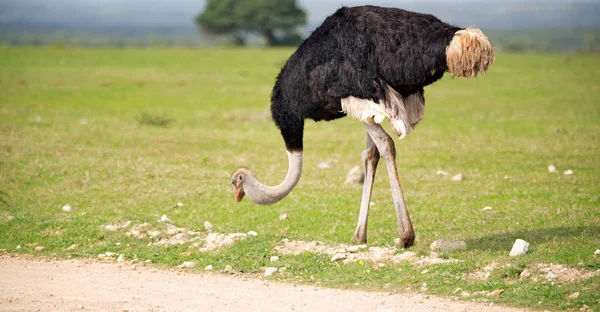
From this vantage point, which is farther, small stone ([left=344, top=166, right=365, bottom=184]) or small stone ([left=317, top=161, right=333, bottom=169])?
small stone ([left=317, top=161, right=333, bottom=169])

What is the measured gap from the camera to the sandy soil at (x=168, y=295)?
6.50 m

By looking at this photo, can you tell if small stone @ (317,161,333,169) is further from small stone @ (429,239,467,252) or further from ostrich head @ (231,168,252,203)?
small stone @ (429,239,467,252)

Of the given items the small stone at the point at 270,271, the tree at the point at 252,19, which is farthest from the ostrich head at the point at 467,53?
the tree at the point at 252,19

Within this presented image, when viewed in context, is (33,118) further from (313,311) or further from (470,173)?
(313,311)

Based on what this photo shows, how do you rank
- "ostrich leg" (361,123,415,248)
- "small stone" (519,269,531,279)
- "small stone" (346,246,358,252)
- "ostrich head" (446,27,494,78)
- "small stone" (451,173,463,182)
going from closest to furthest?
1. "small stone" (519,269,531,279)
2. "ostrich head" (446,27,494,78)
3. "small stone" (346,246,358,252)
4. "ostrich leg" (361,123,415,248)
5. "small stone" (451,173,463,182)

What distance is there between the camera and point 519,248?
772 cm

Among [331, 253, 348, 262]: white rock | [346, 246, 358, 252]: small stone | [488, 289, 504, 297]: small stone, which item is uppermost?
[488, 289, 504, 297]: small stone

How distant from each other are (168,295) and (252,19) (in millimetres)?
68930

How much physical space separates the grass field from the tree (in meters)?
47.7

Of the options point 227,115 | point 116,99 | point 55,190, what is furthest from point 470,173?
point 116,99

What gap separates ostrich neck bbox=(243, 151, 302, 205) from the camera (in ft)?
26.6

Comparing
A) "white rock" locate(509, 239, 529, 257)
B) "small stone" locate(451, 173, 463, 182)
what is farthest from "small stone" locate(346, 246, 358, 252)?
"small stone" locate(451, 173, 463, 182)

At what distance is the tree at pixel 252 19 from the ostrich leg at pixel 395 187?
64765 mm

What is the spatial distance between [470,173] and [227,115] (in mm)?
8886
